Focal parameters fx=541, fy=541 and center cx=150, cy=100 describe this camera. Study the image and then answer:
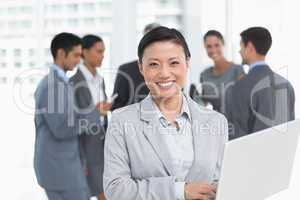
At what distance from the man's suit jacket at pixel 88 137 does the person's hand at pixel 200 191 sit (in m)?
2.35

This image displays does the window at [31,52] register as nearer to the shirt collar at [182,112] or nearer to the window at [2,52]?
the window at [2,52]

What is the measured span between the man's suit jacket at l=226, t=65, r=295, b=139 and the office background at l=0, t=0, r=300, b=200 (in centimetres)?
136

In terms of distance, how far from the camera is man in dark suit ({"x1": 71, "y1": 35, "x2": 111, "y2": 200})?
3711 millimetres

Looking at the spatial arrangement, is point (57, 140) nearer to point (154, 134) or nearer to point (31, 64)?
point (31, 64)

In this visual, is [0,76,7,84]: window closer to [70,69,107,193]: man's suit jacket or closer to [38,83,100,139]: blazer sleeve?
[70,69,107,193]: man's suit jacket

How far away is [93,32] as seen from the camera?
5258 millimetres

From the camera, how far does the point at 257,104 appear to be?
3.29 m

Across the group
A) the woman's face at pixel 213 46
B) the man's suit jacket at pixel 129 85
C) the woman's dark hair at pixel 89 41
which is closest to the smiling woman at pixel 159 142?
the man's suit jacket at pixel 129 85

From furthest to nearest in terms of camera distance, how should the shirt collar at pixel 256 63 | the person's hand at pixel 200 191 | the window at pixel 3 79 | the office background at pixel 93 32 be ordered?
the window at pixel 3 79, the office background at pixel 93 32, the shirt collar at pixel 256 63, the person's hand at pixel 200 191

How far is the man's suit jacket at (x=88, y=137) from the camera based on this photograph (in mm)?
3680

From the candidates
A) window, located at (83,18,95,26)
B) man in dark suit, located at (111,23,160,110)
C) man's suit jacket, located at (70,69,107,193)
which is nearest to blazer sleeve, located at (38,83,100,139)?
man's suit jacket, located at (70,69,107,193)

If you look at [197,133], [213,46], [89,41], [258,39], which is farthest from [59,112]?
[197,133]

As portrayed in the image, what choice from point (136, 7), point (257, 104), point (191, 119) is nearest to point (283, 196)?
point (257, 104)

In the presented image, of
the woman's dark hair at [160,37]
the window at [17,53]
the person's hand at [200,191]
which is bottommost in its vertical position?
the person's hand at [200,191]
